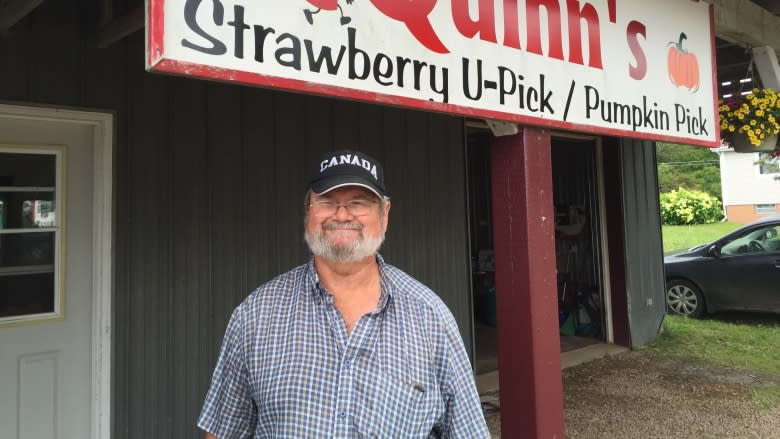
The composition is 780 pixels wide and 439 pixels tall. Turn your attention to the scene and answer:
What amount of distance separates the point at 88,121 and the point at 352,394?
2.28m

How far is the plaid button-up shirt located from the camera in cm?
135

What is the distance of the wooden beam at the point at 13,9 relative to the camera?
6.90 feet

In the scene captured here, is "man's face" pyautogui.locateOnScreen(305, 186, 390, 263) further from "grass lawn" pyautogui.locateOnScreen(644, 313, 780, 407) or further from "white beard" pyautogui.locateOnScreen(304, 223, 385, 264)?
"grass lawn" pyautogui.locateOnScreen(644, 313, 780, 407)

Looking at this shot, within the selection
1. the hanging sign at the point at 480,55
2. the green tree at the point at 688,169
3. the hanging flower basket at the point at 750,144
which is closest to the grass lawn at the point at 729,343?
the hanging flower basket at the point at 750,144

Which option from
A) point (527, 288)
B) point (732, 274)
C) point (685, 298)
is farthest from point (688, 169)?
point (527, 288)

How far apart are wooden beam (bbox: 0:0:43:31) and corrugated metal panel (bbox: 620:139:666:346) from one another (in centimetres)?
569

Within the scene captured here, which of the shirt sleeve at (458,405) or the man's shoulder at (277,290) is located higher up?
the man's shoulder at (277,290)

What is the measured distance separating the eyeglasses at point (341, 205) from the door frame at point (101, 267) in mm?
1776

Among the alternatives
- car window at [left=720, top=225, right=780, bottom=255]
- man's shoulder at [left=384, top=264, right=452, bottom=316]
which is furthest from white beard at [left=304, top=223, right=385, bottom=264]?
car window at [left=720, top=225, right=780, bottom=255]

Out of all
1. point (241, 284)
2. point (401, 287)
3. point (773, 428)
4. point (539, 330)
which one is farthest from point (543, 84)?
point (773, 428)

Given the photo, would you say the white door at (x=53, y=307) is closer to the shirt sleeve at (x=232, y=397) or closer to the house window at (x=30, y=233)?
the house window at (x=30, y=233)

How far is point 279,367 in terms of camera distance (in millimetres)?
1380

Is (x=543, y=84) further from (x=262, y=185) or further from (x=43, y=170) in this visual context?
(x=43, y=170)

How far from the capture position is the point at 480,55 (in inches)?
85.5
